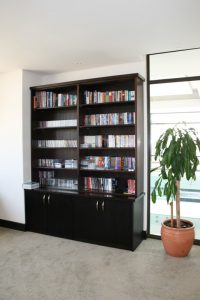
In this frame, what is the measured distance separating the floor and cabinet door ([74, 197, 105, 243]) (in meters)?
0.14

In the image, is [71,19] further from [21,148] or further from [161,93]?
[21,148]

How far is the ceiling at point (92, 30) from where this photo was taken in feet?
7.67

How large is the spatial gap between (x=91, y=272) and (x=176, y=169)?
1.58 m

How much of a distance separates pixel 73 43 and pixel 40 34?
444 millimetres

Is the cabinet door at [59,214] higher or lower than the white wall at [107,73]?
lower

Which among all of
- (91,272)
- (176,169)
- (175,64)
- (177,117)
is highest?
(175,64)

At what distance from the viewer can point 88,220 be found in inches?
148

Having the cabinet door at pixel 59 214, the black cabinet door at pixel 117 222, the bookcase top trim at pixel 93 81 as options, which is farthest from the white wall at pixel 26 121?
the black cabinet door at pixel 117 222

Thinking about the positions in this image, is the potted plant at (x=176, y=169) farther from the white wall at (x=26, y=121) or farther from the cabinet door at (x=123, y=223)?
the white wall at (x=26, y=121)

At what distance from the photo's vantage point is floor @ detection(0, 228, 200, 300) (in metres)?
2.50

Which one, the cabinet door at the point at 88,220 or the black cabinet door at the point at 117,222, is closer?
the black cabinet door at the point at 117,222

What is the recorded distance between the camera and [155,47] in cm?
337

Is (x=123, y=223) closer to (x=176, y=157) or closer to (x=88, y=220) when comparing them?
(x=88, y=220)

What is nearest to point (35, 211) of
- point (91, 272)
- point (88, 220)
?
point (88, 220)
